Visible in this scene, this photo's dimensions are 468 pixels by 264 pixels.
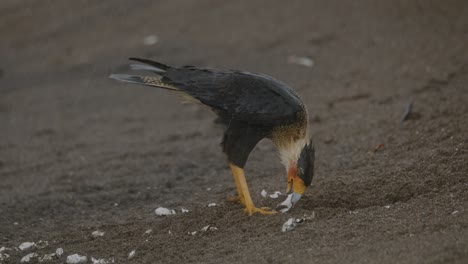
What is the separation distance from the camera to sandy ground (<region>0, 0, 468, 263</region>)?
480cm

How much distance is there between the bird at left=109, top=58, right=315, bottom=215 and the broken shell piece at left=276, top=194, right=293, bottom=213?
0.04 metres

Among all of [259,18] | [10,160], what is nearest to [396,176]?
[10,160]

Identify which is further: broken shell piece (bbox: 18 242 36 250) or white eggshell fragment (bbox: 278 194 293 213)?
broken shell piece (bbox: 18 242 36 250)

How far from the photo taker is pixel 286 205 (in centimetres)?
546

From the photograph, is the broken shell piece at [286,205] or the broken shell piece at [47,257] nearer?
the broken shell piece at [47,257]

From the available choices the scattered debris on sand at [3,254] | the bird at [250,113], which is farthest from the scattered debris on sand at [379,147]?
the scattered debris on sand at [3,254]

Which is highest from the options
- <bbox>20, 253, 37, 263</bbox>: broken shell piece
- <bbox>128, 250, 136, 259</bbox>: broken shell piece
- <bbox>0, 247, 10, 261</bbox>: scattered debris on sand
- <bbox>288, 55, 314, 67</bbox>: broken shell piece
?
<bbox>128, 250, 136, 259</bbox>: broken shell piece

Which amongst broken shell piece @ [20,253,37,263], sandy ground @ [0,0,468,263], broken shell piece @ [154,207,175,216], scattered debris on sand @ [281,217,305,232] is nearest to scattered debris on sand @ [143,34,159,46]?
sandy ground @ [0,0,468,263]

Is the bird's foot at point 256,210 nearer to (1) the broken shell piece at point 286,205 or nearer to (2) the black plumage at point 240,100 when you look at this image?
(1) the broken shell piece at point 286,205

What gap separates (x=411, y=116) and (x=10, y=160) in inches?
174

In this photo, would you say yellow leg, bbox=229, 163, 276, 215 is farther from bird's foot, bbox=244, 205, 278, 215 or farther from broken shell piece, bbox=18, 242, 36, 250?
broken shell piece, bbox=18, 242, 36, 250

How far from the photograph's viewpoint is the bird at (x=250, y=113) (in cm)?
537

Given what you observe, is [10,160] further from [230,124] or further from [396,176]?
[396,176]

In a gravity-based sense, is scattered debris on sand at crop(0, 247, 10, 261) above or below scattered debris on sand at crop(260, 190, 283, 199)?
below
